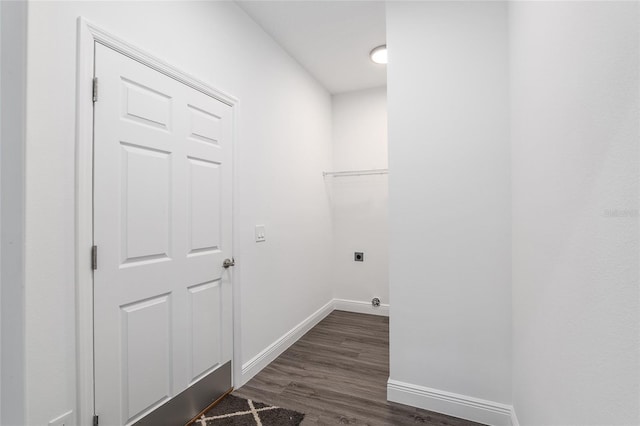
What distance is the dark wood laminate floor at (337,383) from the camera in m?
1.82

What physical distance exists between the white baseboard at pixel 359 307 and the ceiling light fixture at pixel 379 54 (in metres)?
2.71

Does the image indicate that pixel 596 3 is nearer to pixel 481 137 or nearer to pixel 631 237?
pixel 631 237

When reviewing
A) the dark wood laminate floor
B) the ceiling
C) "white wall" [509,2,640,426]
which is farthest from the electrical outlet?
the ceiling

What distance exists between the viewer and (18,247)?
3.59 ft

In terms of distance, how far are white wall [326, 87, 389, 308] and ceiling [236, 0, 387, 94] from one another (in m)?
0.48

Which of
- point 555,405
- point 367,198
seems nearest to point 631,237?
point 555,405

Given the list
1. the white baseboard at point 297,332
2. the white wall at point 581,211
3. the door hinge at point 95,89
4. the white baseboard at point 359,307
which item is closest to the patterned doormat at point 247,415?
the white baseboard at point 297,332

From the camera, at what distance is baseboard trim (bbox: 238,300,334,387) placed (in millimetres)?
2246

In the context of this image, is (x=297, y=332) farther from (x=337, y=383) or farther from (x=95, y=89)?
(x=95, y=89)

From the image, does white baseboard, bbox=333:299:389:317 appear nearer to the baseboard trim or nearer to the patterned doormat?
the baseboard trim

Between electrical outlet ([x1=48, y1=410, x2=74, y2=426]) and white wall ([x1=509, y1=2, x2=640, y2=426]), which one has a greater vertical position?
white wall ([x1=509, y1=2, x2=640, y2=426])

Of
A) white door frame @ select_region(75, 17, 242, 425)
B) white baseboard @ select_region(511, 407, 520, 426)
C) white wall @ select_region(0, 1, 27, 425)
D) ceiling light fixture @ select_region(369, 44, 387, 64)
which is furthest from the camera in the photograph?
ceiling light fixture @ select_region(369, 44, 387, 64)

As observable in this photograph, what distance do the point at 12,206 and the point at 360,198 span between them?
3.14 m

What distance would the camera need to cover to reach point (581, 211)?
0.82 meters
